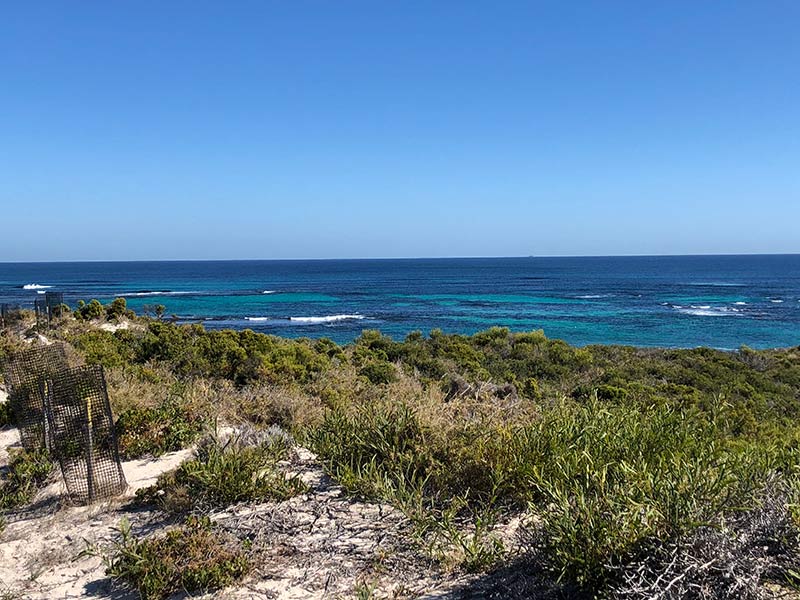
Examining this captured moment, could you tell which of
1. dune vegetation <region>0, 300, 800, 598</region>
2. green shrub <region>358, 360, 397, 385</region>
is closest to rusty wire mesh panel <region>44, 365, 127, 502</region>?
dune vegetation <region>0, 300, 800, 598</region>

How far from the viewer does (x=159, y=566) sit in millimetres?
3607

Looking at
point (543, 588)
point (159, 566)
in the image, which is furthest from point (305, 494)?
point (543, 588)

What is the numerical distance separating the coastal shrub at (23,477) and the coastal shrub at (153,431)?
75 centimetres

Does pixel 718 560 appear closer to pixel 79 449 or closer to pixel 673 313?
pixel 79 449

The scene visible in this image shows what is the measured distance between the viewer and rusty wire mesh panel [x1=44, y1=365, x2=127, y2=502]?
5230 mm

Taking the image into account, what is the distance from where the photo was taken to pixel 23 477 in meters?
5.52

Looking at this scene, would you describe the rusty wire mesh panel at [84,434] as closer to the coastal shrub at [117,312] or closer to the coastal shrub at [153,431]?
the coastal shrub at [153,431]

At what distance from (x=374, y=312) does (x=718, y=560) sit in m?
49.0

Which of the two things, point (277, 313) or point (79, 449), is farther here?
point (277, 313)

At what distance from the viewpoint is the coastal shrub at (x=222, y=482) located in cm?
460

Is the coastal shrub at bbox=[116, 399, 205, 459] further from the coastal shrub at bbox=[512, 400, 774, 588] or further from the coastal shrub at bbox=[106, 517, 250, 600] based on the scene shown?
the coastal shrub at bbox=[512, 400, 774, 588]

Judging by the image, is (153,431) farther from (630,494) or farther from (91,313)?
(91,313)

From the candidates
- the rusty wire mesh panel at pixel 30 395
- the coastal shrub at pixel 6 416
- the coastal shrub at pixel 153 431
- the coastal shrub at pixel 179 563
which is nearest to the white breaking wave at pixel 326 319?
the rusty wire mesh panel at pixel 30 395

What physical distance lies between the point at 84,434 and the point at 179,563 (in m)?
2.30
